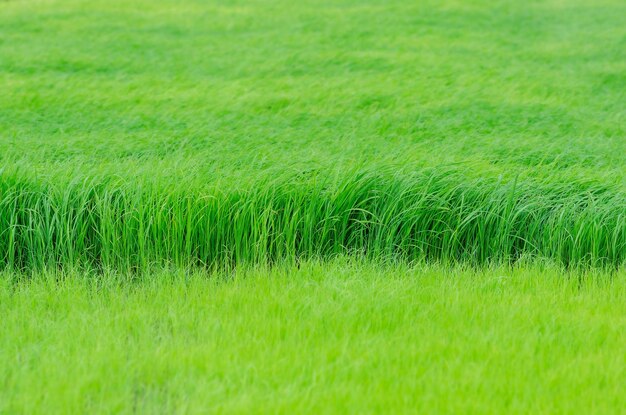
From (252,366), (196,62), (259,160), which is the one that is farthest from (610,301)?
(196,62)

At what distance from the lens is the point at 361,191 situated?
3.36 meters

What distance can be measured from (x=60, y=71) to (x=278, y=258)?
3.77 m

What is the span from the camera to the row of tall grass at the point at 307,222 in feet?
10.5

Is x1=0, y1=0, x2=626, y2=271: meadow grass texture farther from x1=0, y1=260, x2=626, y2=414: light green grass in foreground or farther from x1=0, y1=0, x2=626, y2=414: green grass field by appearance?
x1=0, y1=260, x2=626, y2=414: light green grass in foreground

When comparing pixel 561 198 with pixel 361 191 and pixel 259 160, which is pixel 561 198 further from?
pixel 259 160

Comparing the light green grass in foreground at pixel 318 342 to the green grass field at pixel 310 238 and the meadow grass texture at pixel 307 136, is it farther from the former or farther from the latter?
the meadow grass texture at pixel 307 136

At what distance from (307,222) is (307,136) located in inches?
56.6

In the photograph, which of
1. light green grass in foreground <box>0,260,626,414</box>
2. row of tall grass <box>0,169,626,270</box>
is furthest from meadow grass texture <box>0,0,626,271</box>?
light green grass in foreground <box>0,260,626,414</box>

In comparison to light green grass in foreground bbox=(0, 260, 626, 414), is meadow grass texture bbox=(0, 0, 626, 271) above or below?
above

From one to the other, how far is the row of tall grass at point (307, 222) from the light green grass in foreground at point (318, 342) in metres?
0.24

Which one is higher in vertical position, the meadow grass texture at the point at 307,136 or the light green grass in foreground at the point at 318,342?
the meadow grass texture at the point at 307,136

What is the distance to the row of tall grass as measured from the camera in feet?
10.5

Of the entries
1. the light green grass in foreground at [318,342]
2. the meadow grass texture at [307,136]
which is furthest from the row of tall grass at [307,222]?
the light green grass in foreground at [318,342]

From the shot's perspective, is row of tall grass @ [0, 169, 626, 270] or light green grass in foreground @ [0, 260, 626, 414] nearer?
light green grass in foreground @ [0, 260, 626, 414]
